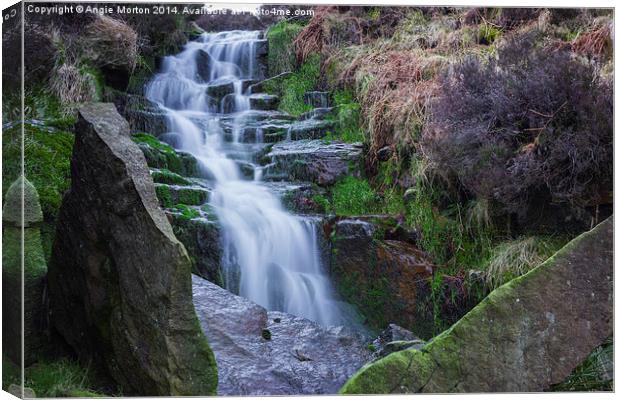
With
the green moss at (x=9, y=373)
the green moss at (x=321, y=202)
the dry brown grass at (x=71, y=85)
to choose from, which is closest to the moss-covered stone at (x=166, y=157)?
the dry brown grass at (x=71, y=85)

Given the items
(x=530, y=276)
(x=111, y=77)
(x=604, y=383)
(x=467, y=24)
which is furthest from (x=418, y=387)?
(x=111, y=77)

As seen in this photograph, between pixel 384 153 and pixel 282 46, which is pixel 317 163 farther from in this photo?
pixel 282 46

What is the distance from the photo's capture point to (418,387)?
3.39m

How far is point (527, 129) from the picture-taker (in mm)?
4648

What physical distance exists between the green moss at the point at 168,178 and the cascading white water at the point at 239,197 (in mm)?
290

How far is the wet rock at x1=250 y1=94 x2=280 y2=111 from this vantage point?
6.61 metres

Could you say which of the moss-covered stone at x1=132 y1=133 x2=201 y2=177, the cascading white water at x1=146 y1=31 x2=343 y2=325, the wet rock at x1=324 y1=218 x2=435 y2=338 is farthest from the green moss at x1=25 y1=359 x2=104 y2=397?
the moss-covered stone at x1=132 y1=133 x2=201 y2=177

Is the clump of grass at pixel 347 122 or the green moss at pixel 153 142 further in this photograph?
the clump of grass at pixel 347 122

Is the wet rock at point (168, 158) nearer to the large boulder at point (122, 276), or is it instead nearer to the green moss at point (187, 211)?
the green moss at point (187, 211)

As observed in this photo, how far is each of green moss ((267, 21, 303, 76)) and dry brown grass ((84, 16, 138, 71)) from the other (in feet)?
3.98

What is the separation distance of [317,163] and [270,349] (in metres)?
2.19

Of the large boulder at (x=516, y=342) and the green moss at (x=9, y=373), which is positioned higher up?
the large boulder at (x=516, y=342)

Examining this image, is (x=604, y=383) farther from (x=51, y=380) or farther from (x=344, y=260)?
(x=51, y=380)

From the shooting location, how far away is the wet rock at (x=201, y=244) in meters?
5.07
